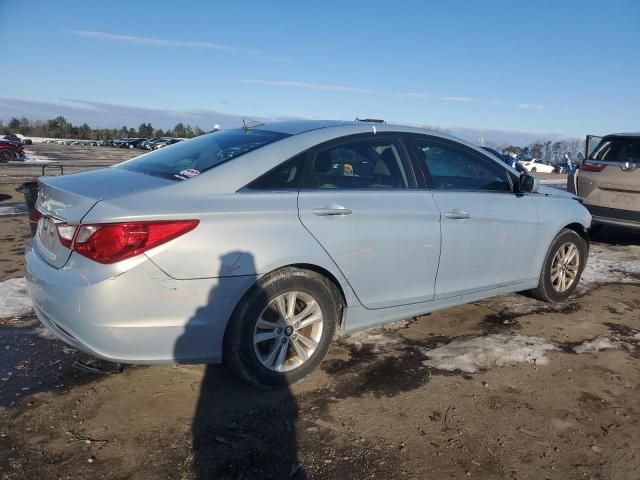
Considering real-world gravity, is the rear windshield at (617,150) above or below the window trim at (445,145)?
above

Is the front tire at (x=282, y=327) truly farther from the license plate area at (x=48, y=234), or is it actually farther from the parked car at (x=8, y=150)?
the parked car at (x=8, y=150)

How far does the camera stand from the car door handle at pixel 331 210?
10.7ft

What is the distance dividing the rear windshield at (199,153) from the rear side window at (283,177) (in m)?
0.23

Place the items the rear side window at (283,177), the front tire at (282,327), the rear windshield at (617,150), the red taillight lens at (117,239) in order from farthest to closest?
the rear windshield at (617,150), the rear side window at (283,177), the front tire at (282,327), the red taillight lens at (117,239)

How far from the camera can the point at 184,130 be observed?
287 ft

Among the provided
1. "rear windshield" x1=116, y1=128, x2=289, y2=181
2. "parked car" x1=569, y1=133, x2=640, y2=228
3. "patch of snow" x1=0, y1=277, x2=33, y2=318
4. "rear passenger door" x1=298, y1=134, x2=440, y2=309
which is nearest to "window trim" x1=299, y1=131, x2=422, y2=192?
"rear passenger door" x1=298, y1=134, x2=440, y2=309

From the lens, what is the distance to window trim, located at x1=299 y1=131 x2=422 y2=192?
3.35 meters

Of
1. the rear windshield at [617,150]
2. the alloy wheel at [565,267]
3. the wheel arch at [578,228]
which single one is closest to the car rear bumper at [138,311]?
the alloy wheel at [565,267]

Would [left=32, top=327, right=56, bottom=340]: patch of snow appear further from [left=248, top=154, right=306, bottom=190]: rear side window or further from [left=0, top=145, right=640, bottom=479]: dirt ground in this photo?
[left=248, top=154, right=306, bottom=190]: rear side window

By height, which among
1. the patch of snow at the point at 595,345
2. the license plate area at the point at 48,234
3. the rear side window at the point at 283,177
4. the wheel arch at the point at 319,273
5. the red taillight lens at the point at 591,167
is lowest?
the patch of snow at the point at 595,345

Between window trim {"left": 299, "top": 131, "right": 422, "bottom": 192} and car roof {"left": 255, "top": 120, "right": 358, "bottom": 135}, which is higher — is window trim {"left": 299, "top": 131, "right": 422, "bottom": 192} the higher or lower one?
the lower one

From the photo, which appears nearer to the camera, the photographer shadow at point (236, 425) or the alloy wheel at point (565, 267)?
the photographer shadow at point (236, 425)

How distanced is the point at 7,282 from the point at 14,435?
2.89 m

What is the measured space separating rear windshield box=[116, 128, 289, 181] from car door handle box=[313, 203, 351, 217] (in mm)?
573
